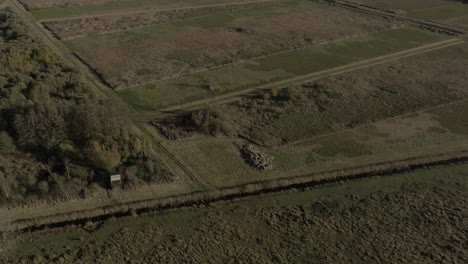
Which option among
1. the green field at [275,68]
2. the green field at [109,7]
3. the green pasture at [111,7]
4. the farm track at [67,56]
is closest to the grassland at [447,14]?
the green field at [275,68]

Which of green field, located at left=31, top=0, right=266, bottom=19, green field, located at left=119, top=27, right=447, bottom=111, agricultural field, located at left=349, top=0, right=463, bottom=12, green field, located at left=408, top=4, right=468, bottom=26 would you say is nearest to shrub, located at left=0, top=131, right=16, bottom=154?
green field, located at left=119, top=27, right=447, bottom=111

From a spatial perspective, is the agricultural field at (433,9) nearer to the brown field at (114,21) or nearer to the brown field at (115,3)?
the brown field at (115,3)

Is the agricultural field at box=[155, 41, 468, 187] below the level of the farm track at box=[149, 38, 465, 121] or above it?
below

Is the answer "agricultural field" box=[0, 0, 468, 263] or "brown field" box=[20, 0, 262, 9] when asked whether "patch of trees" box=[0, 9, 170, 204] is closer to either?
"agricultural field" box=[0, 0, 468, 263]

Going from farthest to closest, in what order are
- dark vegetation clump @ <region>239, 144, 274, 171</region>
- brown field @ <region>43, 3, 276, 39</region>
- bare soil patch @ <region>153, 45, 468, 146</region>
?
brown field @ <region>43, 3, 276, 39</region>, bare soil patch @ <region>153, 45, 468, 146</region>, dark vegetation clump @ <region>239, 144, 274, 171</region>

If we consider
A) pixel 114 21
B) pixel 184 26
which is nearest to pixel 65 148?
pixel 184 26

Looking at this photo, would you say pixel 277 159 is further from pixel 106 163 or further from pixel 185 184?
pixel 106 163

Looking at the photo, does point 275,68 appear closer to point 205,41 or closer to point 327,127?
point 205,41
